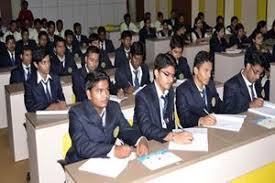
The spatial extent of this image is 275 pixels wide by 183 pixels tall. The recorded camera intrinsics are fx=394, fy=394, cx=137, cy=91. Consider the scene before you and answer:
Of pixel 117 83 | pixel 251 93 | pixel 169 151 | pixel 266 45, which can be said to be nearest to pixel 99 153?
pixel 169 151

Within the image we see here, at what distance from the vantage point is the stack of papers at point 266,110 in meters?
3.21

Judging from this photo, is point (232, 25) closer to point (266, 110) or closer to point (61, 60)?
point (61, 60)

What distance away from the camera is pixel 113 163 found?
2.43m

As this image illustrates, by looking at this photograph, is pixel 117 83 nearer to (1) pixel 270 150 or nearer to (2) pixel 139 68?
(2) pixel 139 68

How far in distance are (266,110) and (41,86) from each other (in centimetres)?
221

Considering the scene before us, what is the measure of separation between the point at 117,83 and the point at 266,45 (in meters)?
3.32

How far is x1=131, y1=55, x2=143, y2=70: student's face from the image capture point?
14.8 feet

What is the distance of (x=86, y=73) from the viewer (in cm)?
454

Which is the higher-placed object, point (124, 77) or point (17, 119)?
point (124, 77)

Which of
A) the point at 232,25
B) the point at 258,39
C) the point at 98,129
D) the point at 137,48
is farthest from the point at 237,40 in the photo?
the point at 98,129

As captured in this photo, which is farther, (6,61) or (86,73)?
(6,61)

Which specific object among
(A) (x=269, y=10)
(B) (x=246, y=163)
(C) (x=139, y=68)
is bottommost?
(B) (x=246, y=163)

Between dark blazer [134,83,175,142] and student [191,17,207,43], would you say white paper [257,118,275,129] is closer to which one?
dark blazer [134,83,175,142]

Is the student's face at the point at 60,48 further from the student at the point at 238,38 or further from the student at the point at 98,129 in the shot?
the student at the point at 238,38
